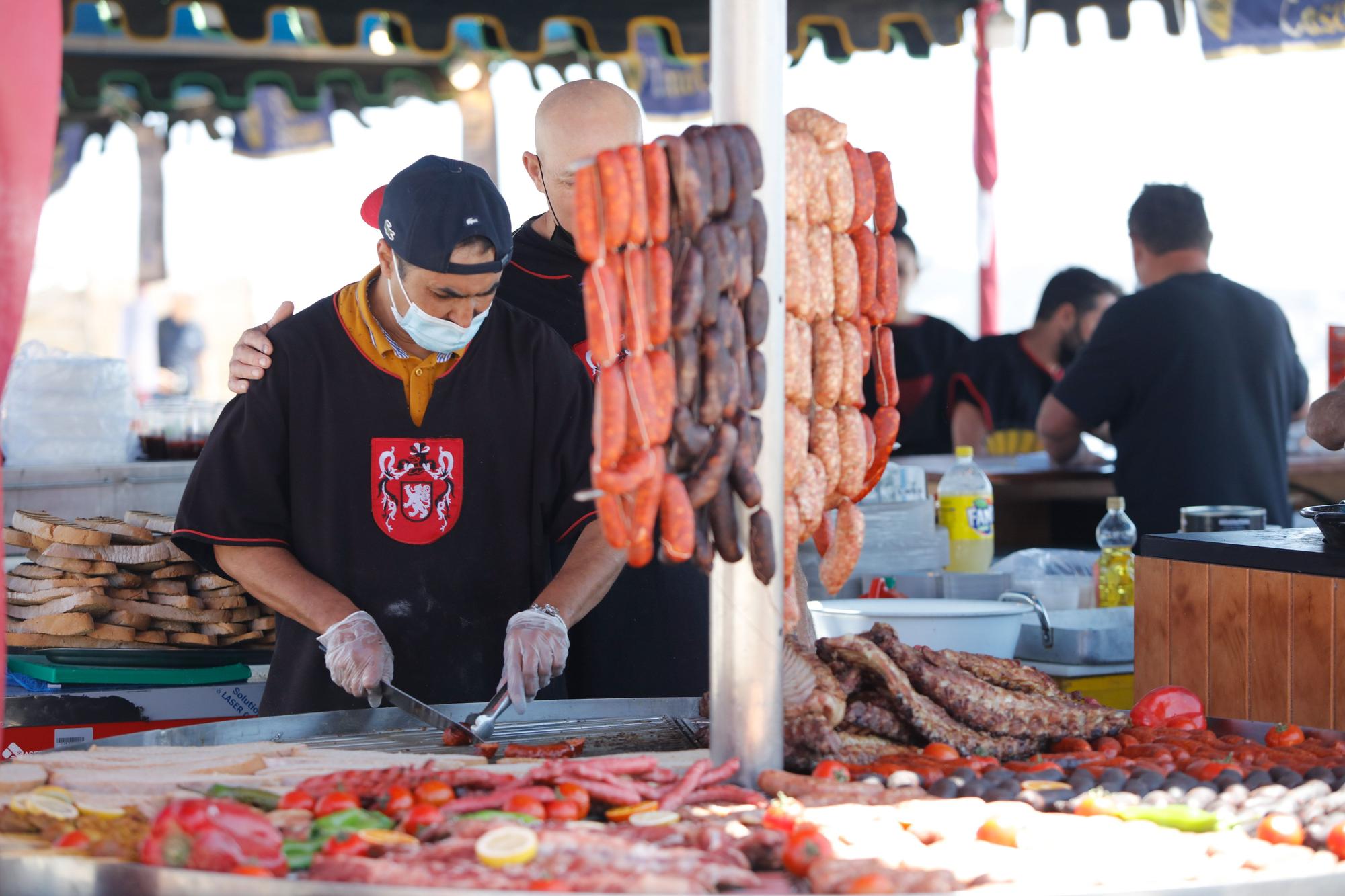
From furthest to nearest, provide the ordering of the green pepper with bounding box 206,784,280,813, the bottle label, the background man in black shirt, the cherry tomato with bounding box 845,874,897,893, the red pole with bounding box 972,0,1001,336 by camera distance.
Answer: the red pole with bounding box 972,0,1001,336 → the background man in black shirt → the bottle label → the green pepper with bounding box 206,784,280,813 → the cherry tomato with bounding box 845,874,897,893

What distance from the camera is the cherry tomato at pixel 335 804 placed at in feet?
5.48

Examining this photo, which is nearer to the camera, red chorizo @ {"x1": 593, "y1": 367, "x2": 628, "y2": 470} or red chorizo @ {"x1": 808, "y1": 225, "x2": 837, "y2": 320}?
red chorizo @ {"x1": 593, "y1": 367, "x2": 628, "y2": 470}

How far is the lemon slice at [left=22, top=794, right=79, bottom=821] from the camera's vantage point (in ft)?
5.43

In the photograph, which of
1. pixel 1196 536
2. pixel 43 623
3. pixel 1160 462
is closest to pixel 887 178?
pixel 1196 536

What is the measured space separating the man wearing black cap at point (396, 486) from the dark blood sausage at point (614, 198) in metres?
1.08

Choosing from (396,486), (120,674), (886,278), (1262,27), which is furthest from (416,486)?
(1262,27)

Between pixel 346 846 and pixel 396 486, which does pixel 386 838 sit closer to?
pixel 346 846

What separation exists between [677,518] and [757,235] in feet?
1.18

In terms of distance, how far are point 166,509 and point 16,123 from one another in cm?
290

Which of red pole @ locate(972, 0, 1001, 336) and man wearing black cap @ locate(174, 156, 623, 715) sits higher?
red pole @ locate(972, 0, 1001, 336)

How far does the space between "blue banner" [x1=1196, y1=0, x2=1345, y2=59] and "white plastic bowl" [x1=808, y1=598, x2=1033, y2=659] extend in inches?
177

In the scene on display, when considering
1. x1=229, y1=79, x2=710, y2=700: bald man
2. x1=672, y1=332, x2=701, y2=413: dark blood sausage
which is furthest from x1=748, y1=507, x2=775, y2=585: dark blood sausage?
x1=229, y1=79, x2=710, y2=700: bald man

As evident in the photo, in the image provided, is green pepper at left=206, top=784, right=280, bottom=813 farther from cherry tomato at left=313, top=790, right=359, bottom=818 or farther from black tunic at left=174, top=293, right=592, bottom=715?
black tunic at left=174, top=293, right=592, bottom=715

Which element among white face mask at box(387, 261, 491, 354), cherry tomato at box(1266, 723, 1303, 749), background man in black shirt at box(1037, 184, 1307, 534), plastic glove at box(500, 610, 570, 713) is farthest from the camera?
background man in black shirt at box(1037, 184, 1307, 534)
